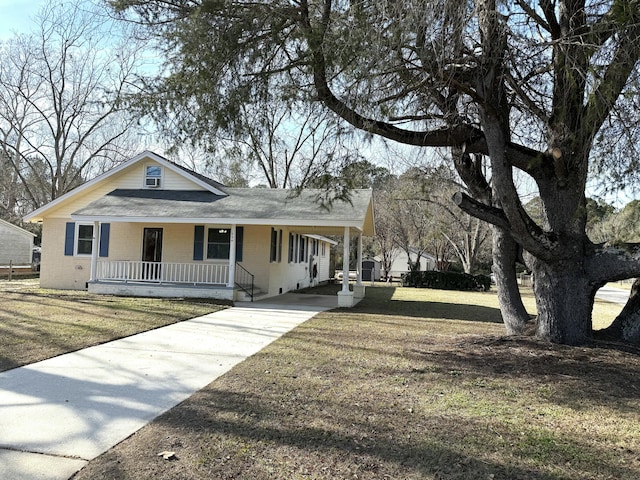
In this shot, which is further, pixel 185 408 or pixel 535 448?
pixel 185 408

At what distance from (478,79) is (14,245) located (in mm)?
34052

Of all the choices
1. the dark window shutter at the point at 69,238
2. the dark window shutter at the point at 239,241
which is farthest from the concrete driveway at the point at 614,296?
the dark window shutter at the point at 69,238

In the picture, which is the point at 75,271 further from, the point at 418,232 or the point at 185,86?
the point at 418,232

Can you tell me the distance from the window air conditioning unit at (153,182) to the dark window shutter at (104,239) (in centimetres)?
207

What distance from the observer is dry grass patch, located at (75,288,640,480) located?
3.20 metres

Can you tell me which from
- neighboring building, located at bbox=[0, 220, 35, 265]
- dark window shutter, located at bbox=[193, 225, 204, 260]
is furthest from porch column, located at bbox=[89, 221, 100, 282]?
neighboring building, located at bbox=[0, 220, 35, 265]

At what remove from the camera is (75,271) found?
17000 millimetres

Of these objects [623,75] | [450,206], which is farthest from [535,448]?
[450,206]

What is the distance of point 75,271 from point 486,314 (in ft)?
46.6

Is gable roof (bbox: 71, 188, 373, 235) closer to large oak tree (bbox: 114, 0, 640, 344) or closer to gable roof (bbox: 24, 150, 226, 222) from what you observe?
gable roof (bbox: 24, 150, 226, 222)

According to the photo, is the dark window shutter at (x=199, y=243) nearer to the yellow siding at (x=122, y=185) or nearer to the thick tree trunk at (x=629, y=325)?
the yellow siding at (x=122, y=185)

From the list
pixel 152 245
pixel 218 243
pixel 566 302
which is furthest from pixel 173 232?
pixel 566 302

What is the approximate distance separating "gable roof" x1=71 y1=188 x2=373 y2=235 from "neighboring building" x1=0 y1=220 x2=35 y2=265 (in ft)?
61.5

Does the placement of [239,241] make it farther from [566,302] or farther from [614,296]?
[614,296]
